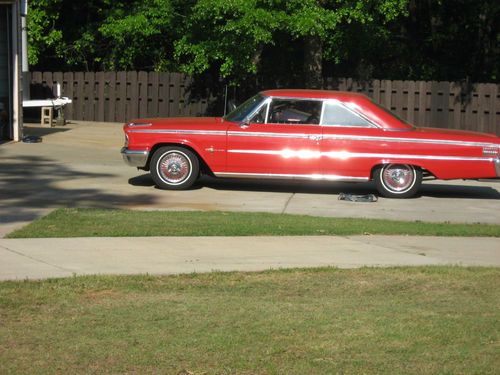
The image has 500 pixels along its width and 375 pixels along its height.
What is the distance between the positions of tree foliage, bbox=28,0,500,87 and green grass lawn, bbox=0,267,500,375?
48.7 ft

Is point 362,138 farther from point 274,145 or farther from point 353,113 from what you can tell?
point 274,145

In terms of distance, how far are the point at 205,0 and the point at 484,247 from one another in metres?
13.9

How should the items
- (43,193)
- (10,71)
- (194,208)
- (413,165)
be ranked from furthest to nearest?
(10,71) < (413,165) < (43,193) < (194,208)

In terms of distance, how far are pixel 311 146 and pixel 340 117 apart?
0.71 m

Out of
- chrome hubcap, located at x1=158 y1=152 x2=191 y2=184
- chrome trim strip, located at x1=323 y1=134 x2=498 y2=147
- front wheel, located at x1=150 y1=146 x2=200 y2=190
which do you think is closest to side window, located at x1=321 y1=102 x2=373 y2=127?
chrome trim strip, located at x1=323 y1=134 x2=498 y2=147

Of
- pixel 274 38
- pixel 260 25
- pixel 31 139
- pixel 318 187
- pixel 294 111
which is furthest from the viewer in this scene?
pixel 274 38

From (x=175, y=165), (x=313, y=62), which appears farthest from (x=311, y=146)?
(x=313, y=62)

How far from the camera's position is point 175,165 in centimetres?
1532

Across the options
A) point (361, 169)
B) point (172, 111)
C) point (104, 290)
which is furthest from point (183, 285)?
point (172, 111)

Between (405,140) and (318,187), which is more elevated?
(405,140)

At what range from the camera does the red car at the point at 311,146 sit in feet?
48.9

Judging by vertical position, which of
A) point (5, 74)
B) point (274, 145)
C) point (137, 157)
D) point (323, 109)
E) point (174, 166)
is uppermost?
point (5, 74)

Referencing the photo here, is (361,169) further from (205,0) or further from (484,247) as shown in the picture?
(205,0)

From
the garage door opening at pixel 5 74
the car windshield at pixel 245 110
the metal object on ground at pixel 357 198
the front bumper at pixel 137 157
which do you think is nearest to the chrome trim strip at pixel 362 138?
the car windshield at pixel 245 110
